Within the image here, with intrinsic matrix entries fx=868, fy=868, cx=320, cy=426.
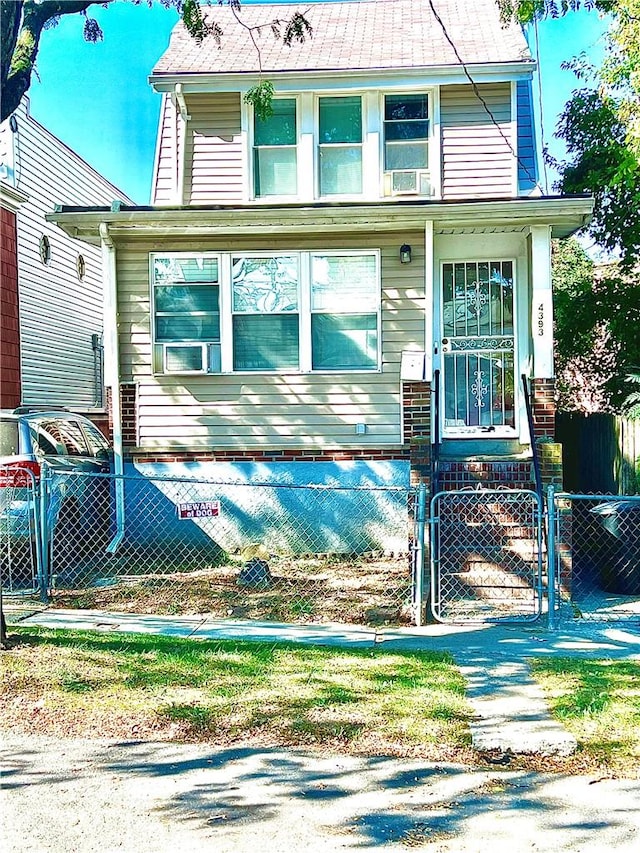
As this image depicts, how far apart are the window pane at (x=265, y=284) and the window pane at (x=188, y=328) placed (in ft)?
1.23

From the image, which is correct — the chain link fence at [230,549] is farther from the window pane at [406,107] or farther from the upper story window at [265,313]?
the window pane at [406,107]

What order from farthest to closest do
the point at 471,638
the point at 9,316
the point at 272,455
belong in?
the point at 9,316 < the point at 272,455 < the point at 471,638

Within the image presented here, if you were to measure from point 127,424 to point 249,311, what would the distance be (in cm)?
216

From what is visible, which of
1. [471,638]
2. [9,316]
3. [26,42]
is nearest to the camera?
[471,638]

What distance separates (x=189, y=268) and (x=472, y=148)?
4.27 metres

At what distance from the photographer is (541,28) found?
12906mm

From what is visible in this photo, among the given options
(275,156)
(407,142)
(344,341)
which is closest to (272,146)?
(275,156)

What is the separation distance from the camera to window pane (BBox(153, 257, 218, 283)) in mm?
11312

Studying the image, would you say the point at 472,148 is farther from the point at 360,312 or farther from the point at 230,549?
the point at 230,549

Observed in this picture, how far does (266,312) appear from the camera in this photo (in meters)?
11.2

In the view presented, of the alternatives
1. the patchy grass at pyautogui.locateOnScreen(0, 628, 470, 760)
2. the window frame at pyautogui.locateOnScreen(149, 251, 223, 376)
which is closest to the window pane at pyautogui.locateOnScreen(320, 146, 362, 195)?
the window frame at pyautogui.locateOnScreen(149, 251, 223, 376)

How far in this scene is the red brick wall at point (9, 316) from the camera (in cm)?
1358

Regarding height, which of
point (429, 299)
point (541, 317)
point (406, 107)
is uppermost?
point (406, 107)

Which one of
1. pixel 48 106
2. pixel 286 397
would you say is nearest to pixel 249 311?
pixel 286 397
